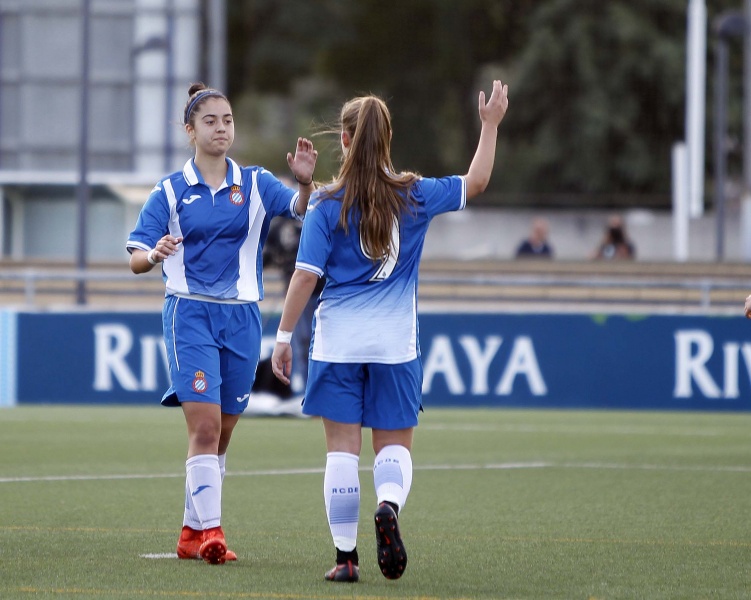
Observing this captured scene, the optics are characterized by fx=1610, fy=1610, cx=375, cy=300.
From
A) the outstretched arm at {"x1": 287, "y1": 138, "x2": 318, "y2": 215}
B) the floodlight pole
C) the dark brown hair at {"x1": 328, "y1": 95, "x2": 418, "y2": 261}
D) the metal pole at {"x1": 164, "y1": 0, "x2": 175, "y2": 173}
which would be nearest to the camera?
the dark brown hair at {"x1": 328, "y1": 95, "x2": 418, "y2": 261}

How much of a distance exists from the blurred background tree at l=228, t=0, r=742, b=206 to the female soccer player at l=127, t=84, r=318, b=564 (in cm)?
3358

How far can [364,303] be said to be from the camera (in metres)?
6.16

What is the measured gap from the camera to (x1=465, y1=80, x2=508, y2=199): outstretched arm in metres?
6.20

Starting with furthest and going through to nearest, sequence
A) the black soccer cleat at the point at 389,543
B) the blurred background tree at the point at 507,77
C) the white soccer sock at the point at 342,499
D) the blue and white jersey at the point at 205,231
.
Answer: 1. the blurred background tree at the point at 507,77
2. the blue and white jersey at the point at 205,231
3. the white soccer sock at the point at 342,499
4. the black soccer cleat at the point at 389,543

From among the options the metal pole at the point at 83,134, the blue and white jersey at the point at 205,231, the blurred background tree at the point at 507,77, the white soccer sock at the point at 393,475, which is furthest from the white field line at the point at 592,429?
the blurred background tree at the point at 507,77

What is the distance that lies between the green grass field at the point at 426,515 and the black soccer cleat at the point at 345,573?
0.07m

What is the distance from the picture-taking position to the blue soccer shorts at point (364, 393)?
614 cm

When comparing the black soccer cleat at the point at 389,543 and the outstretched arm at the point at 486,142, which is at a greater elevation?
the outstretched arm at the point at 486,142

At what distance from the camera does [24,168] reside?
1529 inches

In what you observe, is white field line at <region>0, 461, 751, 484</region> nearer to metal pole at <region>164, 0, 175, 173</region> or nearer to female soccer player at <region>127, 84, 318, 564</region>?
female soccer player at <region>127, 84, 318, 564</region>

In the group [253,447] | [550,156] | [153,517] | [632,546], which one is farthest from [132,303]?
[550,156]

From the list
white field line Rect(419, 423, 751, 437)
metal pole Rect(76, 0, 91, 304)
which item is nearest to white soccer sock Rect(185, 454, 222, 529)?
white field line Rect(419, 423, 751, 437)

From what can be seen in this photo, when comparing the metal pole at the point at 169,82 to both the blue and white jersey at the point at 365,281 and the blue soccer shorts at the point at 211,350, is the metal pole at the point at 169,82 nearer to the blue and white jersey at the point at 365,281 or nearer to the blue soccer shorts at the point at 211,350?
the blue soccer shorts at the point at 211,350

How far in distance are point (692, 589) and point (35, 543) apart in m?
2.95
